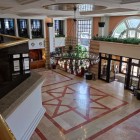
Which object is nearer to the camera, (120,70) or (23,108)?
(23,108)

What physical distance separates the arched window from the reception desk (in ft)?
33.5

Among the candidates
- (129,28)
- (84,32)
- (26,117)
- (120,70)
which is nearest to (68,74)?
(84,32)

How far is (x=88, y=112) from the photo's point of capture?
8797mm

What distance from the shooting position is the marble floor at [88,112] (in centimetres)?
704

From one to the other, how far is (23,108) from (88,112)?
20.1 feet

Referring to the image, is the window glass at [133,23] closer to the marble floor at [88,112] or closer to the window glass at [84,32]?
the window glass at [84,32]

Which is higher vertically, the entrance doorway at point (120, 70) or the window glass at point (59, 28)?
the window glass at point (59, 28)

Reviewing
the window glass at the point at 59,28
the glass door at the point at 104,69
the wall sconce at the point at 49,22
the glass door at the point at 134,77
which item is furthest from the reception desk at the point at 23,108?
the window glass at the point at 59,28

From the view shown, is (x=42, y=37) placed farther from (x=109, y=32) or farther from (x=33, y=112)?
(x=33, y=112)

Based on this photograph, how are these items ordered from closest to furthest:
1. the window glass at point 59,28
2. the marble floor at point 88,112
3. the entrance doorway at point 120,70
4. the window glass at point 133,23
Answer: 1. the marble floor at point 88,112
2. the entrance doorway at point 120,70
3. the window glass at point 133,23
4. the window glass at point 59,28

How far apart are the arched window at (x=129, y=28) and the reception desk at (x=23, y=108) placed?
402 inches

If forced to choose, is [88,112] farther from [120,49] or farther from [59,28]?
[59,28]

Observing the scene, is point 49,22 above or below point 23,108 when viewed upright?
above

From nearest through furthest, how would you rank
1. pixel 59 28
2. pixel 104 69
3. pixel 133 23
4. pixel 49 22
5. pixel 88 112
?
pixel 88 112 → pixel 133 23 → pixel 104 69 → pixel 49 22 → pixel 59 28
